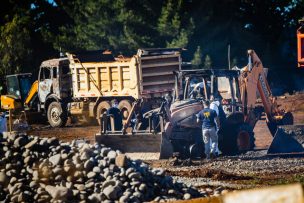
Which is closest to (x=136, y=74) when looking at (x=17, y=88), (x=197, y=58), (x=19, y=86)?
(x=197, y=58)

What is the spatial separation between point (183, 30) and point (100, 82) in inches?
322

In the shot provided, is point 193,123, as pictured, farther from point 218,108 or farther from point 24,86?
point 24,86

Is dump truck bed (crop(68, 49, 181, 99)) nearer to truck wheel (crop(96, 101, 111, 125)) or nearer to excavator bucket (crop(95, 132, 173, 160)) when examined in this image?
truck wheel (crop(96, 101, 111, 125))

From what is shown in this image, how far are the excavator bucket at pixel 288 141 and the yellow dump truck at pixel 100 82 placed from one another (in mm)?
7240

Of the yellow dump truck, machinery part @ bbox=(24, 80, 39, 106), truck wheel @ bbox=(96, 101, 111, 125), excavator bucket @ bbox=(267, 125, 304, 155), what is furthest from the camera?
machinery part @ bbox=(24, 80, 39, 106)

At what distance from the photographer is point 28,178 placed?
482 inches

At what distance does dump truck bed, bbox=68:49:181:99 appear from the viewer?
26219 mm

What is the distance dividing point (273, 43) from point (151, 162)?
21.7m

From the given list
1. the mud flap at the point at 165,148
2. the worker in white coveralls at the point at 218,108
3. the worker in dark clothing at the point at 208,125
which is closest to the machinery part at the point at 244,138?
the worker in white coveralls at the point at 218,108

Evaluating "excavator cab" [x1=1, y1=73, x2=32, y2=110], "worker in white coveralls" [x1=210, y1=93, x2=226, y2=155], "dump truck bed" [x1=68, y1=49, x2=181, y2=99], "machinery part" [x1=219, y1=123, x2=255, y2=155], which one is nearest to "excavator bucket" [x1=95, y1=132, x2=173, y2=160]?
"worker in white coveralls" [x1=210, y1=93, x2=226, y2=155]

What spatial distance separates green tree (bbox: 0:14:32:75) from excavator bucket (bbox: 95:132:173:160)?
23.3 meters

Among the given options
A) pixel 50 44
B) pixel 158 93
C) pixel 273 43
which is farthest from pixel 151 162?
pixel 50 44

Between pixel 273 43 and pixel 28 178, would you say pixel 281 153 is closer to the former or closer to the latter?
pixel 28 178

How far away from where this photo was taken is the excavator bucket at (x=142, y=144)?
1795 centimetres
